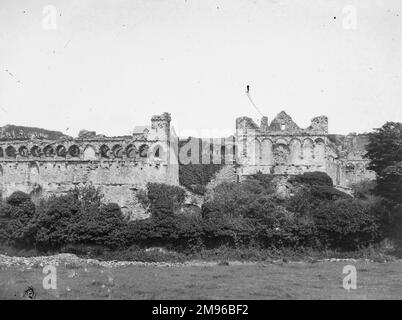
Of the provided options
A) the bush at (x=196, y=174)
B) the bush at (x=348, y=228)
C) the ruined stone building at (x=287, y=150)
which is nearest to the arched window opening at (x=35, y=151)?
the bush at (x=196, y=174)

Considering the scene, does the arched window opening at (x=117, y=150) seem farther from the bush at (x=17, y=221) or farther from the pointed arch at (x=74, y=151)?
the bush at (x=17, y=221)

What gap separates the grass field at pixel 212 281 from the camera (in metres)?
20.6

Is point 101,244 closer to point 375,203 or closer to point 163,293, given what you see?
point 163,293

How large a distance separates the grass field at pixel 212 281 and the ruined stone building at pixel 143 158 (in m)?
14.2

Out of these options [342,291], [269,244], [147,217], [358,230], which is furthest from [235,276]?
[147,217]

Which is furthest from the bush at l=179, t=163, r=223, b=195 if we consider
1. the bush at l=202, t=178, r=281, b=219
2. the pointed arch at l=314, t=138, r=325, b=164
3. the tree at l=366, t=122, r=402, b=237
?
the tree at l=366, t=122, r=402, b=237

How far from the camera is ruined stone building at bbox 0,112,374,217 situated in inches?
1783

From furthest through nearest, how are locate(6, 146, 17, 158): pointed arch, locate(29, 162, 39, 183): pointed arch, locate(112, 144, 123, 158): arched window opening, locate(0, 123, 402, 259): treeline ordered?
1. locate(6, 146, 17, 158): pointed arch
2. locate(112, 144, 123, 158): arched window opening
3. locate(29, 162, 39, 183): pointed arch
4. locate(0, 123, 402, 259): treeline

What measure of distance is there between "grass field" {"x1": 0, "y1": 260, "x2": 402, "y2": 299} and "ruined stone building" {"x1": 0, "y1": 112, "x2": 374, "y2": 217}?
14.2m

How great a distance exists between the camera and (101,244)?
35.4 m

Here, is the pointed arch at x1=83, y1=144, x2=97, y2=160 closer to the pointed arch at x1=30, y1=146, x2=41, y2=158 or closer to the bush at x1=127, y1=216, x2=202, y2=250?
the pointed arch at x1=30, y1=146, x2=41, y2=158

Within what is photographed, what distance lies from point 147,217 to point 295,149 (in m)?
16.5

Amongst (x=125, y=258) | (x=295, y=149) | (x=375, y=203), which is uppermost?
(x=295, y=149)

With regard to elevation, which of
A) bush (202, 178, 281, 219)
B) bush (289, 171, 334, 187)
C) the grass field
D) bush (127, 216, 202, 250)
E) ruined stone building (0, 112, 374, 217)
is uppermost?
ruined stone building (0, 112, 374, 217)
